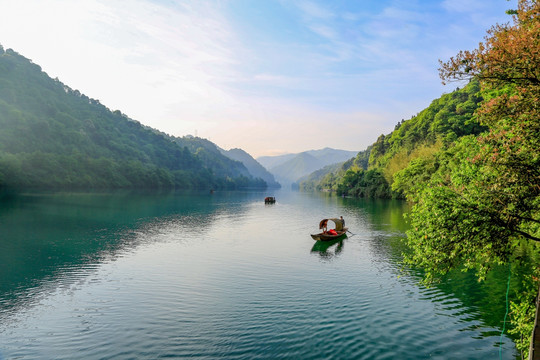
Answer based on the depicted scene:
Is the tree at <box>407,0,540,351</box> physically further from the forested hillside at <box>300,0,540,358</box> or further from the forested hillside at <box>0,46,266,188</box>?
the forested hillside at <box>0,46,266,188</box>

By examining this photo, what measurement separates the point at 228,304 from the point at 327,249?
919 inches

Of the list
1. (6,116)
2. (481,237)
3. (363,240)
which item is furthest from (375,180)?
(6,116)

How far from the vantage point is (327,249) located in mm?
42906

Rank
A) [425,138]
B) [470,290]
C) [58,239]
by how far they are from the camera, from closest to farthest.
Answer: [470,290]
[58,239]
[425,138]

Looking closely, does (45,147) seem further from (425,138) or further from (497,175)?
(497,175)


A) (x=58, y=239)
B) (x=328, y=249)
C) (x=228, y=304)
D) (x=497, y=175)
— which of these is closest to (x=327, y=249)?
(x=328, y=249)

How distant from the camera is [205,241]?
46.3 meters

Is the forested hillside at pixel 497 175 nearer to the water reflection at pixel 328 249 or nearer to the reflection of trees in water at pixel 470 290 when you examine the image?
the reflection of trees in water at pixel 470 290

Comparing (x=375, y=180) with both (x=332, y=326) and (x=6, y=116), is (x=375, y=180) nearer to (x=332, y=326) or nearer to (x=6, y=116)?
(x=332, y=326)

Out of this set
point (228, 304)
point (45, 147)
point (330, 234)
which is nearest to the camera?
point (228, 304)

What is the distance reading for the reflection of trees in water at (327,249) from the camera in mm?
39344

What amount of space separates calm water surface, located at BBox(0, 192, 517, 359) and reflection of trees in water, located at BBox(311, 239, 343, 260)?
11.9 inches

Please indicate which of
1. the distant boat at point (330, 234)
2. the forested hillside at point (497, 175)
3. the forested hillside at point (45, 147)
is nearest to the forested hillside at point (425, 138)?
the distant boat at point (330, 234)

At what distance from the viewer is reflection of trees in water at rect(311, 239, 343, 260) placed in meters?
39.3
